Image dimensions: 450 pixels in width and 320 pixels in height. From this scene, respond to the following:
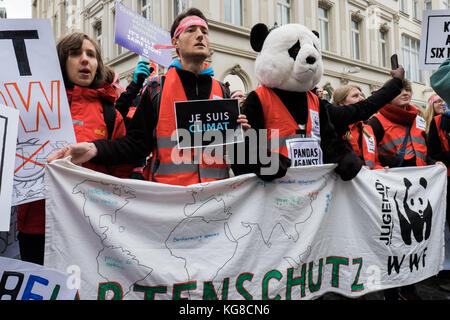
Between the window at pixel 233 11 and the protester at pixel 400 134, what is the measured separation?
916 centimetres

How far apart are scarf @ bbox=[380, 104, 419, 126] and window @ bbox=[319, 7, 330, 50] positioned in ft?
42.0

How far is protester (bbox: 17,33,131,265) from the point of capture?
1855mm

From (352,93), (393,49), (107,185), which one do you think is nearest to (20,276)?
(107,185)

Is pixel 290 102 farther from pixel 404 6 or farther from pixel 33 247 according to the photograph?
pixel 404 6

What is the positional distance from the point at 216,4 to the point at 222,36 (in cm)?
93

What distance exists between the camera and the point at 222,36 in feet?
36.2

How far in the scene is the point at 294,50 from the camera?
2148 millimetres

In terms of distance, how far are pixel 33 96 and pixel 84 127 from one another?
11.4 inches

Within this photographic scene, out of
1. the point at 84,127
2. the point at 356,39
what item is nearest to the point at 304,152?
the point at 84,127

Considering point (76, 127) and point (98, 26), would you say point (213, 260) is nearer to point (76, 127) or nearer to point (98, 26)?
point (76, 127)

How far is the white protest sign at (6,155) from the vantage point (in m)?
1.48

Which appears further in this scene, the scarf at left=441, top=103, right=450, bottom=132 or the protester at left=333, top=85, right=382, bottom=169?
the scarf at left=441, top=103, right=450, bottom=132

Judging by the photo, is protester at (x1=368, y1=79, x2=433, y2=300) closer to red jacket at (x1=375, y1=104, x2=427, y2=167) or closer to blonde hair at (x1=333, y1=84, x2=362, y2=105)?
red jacket at (x1=375, y1=104, x2=427, y2=167)

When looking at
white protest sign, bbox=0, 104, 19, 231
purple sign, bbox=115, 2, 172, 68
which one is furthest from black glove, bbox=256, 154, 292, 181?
purple sign, bbox=115, 2, 172, 68
